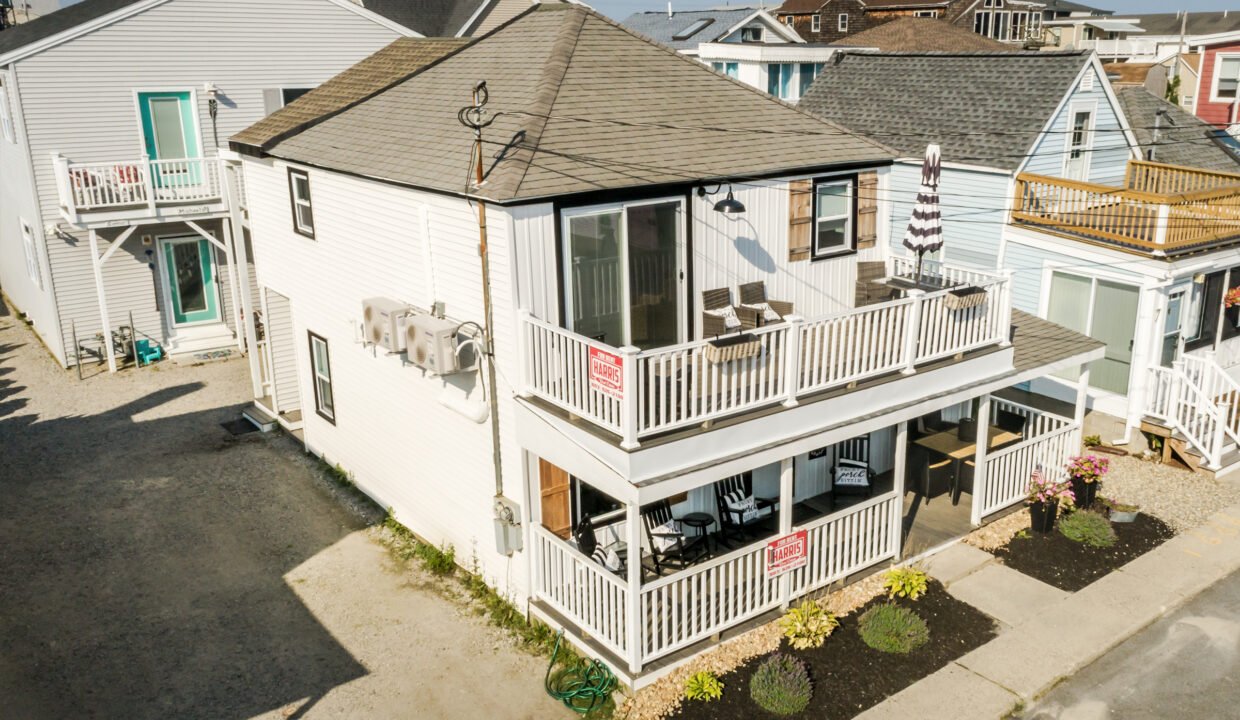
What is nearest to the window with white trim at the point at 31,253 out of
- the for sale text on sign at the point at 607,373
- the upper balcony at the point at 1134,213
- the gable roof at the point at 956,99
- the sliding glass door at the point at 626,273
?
the sliding glass door at the point at 626,273

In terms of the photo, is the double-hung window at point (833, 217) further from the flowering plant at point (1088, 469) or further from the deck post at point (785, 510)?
the flowering plant at point (1088, 469)

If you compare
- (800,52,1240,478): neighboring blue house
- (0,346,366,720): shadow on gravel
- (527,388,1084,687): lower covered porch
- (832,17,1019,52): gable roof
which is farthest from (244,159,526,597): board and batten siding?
(832,17,1019,52): gable roof

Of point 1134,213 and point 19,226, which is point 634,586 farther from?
point 19,226

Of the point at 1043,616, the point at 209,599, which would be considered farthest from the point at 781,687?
the point at 209,599

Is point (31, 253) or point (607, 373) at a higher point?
point (607, 373)

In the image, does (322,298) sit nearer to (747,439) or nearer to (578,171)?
(578,171)

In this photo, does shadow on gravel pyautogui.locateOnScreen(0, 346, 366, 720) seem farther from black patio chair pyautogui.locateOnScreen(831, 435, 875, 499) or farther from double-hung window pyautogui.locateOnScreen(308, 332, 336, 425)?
black patio chair pyautogui.locateOnScreen(831, 435, 875, 499)
